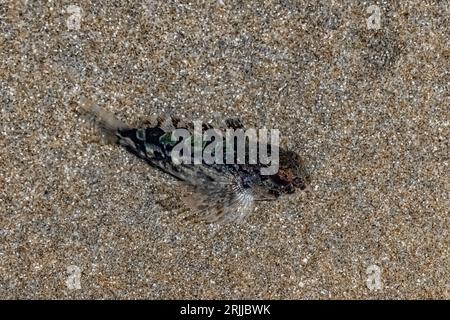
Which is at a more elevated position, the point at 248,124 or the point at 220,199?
the point at 248,124

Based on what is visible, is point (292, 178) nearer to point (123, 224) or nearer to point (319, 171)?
point (319, 171)

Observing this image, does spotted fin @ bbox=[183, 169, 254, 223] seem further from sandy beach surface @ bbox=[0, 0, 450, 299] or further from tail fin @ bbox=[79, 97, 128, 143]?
tail fin @ bbox=[79, 97, 128, 143]

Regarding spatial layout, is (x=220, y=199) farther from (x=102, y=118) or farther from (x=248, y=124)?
(x=102, y=118)

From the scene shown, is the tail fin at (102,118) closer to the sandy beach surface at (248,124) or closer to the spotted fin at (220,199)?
the sandy beach surface at (248,124)

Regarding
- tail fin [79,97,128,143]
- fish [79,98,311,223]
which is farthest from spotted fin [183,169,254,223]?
tail fin [79,97,128,143]

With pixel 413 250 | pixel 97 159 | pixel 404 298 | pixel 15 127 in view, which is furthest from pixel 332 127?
pixel 15 127

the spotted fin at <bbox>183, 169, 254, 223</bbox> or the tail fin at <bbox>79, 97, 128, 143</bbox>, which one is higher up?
the tail fin at <bbox>79, 97, 128, 143</bbox>

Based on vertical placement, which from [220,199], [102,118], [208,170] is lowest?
[220,199]

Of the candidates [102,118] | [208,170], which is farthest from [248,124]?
[102,118]
